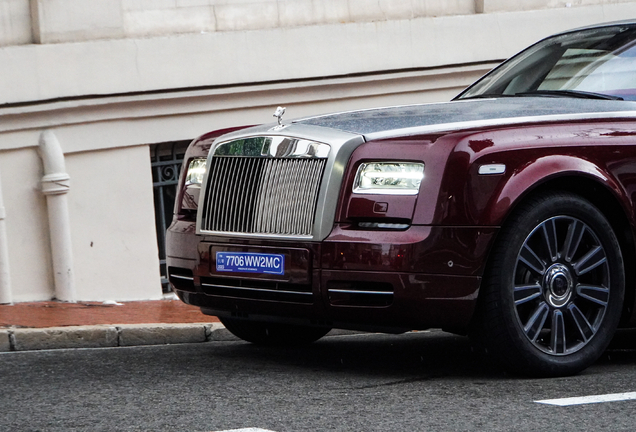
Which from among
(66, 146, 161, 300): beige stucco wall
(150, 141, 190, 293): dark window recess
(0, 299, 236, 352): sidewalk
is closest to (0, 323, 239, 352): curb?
(0, 299, 236, 352): sidewalk

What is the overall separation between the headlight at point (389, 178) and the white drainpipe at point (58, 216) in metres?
4.92

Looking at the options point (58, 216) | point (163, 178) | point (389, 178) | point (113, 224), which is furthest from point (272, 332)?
point (163, 178)

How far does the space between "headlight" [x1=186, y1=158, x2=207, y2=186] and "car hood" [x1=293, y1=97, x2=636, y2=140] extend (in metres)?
0.67

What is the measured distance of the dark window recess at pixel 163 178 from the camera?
1084 cm

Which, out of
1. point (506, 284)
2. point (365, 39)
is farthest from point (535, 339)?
point (365, 39)

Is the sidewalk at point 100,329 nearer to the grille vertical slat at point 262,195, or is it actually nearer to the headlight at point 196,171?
the headlight at point 196,171

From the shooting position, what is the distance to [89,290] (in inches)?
398

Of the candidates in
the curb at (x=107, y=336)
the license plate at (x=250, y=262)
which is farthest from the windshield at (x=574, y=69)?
the curb at (x=107, y=336)

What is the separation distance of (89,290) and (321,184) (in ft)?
16.4

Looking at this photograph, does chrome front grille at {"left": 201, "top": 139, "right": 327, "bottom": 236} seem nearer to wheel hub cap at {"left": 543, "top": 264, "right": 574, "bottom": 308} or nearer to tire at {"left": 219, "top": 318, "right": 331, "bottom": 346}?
tire at {"left": 219, "top": 318, "right": 331, "bottom": 346}

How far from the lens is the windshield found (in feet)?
21.4

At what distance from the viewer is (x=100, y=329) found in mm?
7609

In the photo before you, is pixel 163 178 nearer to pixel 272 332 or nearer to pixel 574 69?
pixel 272 332

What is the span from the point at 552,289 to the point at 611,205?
573 mm
